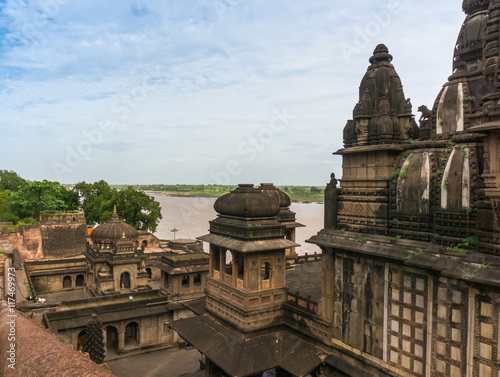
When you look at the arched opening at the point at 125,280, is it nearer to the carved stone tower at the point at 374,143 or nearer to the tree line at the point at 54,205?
the carved stone tower at the point at 374,143

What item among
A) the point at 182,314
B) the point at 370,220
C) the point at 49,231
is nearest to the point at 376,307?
the point at 370,220

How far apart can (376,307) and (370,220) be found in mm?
2376

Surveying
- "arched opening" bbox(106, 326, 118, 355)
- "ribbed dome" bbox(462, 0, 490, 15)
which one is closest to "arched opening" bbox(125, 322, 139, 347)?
"arched opening" bbox(106, 326, 118, 355)

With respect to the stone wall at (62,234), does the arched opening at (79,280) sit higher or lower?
lower

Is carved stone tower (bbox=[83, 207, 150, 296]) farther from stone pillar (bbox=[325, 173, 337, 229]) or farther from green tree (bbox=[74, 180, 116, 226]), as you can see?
green tree (bbox=[74, 180, 116, 226])

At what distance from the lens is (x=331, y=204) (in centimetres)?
1183

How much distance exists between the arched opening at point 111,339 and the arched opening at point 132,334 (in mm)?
659

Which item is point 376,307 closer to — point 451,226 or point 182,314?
point 451,226

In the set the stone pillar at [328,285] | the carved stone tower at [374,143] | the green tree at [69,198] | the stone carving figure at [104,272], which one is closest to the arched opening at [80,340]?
the stone carving figure at [104,272]

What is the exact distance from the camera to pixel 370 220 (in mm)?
10578

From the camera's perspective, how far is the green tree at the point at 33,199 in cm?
4681

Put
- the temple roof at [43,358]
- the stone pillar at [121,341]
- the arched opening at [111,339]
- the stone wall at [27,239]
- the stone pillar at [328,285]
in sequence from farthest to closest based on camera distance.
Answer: the stone wall at [27,239]
the arched opening at [111,339]
the stone pillar at [121,341]
the stone pillar at [328,285]
the temple roof at [43,358]

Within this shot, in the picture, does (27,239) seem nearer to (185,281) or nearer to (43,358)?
(185,281)

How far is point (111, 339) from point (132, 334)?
1.32 meters
